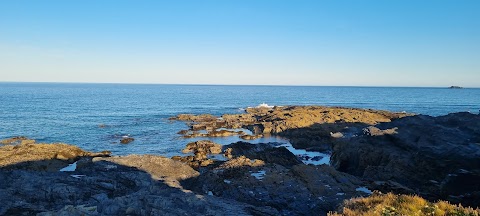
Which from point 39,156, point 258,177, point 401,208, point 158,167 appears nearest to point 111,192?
point 158,167

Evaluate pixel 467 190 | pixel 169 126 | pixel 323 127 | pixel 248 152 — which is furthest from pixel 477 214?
pixel 169 126

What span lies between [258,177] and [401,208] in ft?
34.6

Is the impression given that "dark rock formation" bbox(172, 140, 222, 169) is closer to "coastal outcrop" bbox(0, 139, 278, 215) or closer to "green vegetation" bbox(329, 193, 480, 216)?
"coastal outcrop" bbox(0, 139, 278, 215)

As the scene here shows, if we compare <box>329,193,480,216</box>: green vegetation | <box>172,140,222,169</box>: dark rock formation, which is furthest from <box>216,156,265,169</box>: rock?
<box>329,193,480,216</box>: green vegetation

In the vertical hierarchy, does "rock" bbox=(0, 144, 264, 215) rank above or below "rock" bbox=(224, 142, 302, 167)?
above

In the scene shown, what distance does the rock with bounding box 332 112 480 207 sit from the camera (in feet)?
67.3

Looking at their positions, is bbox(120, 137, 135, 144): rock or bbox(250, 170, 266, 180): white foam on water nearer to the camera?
bbox(250, 170, 266, 180): white foam on water

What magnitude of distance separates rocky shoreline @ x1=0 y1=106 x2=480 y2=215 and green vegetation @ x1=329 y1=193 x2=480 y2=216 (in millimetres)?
1032

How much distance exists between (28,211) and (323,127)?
41.9 m

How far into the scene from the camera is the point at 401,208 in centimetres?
1031

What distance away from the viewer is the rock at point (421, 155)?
20.5 meters

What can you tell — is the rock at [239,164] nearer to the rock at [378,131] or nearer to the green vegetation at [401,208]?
the green vegetation at [401,208]

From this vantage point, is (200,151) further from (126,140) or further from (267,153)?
(126,140)

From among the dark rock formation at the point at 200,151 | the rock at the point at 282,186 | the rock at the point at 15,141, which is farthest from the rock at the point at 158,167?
the rock at the point at 15,141
